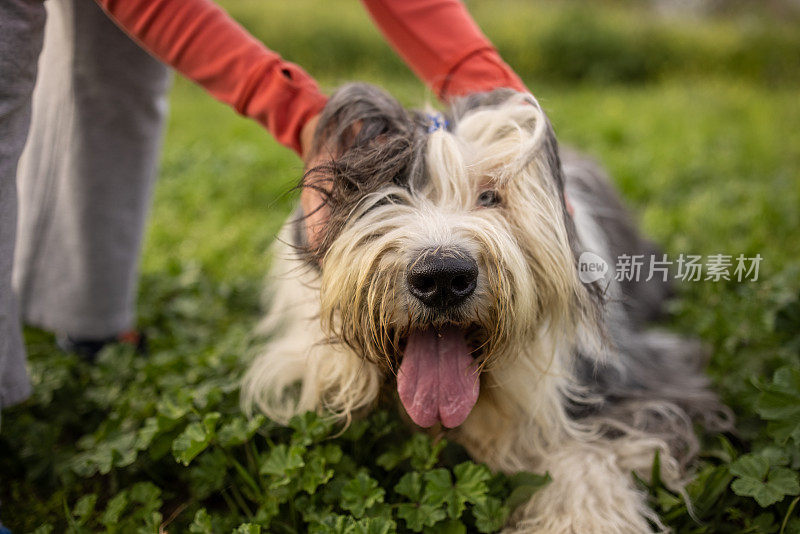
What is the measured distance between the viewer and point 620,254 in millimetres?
3504

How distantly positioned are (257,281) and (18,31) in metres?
2.36

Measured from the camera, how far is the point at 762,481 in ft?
7.39

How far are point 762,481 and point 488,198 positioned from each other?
4.17ft

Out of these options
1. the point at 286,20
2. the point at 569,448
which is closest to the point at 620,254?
the point at 569,448

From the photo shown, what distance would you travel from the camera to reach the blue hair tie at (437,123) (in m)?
2.32

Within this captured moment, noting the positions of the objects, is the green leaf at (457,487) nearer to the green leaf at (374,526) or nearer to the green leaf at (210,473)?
the green leaf at (374,526)

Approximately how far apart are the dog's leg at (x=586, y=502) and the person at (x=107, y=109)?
48.3 inches

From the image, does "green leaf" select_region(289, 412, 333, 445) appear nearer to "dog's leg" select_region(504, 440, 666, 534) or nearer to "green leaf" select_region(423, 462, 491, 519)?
"green leaf" select_region(423, 462, 491, 519)

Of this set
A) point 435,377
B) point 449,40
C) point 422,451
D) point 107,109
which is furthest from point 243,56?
point 422,451

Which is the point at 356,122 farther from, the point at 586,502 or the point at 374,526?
the point at 586,502

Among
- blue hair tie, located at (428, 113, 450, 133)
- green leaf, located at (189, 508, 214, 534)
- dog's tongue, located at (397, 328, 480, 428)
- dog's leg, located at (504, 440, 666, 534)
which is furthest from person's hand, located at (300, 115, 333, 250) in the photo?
dog's leg, located at (504, 440, 666, 534)

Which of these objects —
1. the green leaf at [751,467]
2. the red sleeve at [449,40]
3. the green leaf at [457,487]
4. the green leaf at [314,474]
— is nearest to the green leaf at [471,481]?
the green leaf at [457,487]

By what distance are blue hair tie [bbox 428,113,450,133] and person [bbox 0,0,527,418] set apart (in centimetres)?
25

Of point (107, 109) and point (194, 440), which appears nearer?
point (194, 440)
